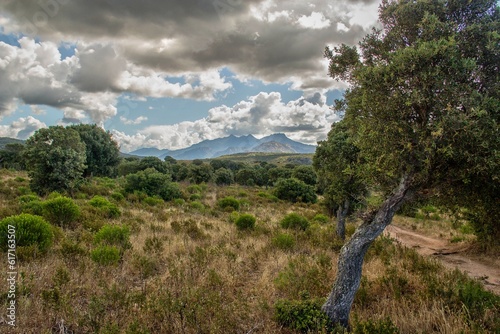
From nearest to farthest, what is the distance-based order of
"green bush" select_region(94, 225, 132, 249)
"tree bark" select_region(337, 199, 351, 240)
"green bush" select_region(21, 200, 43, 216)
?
"green bush" select_region(94, 225, 132, 249) < "green bush" select_region(21, 200, 43, 216) < "tree bark" select_region(337, 199, 351, 240)

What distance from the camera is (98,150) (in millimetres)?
41531

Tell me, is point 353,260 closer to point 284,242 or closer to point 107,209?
point 284,242

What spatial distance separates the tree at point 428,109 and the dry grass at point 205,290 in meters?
1.49

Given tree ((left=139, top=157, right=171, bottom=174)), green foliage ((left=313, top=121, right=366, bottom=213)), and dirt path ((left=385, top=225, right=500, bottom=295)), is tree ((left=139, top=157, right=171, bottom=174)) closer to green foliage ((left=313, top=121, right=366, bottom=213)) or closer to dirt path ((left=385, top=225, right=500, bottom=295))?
green foliage ((left=313, top=121, right=366, bottom=213))

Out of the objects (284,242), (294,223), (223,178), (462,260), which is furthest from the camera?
(223,178)

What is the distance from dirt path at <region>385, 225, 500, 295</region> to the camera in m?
8.60

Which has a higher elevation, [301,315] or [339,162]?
[339,162]

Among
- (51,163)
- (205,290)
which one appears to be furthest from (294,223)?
(51,163)

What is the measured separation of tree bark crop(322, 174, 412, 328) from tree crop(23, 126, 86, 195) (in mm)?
22412

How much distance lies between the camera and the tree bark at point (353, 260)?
4590 millimetres

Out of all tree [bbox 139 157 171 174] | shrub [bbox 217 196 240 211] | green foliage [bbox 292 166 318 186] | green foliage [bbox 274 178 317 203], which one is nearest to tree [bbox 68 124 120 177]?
tree [bbox 139 157 171 174]

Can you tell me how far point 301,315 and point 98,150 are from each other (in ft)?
145

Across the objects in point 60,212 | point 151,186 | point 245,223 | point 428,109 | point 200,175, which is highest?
point 428,109

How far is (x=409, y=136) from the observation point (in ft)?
15.3
